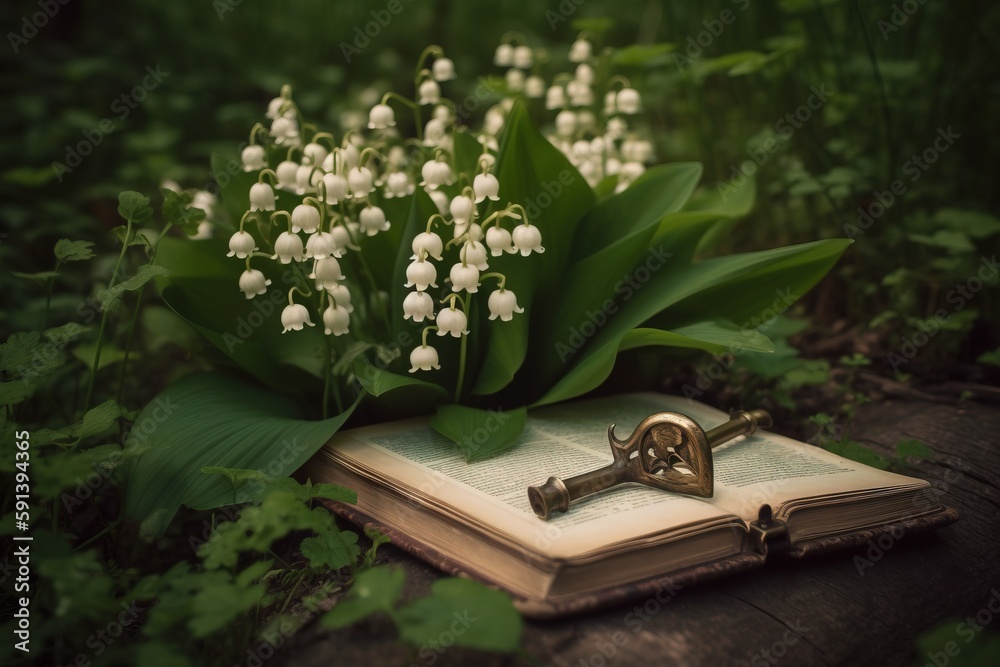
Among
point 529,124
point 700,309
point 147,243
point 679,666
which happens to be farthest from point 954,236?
point 147,243

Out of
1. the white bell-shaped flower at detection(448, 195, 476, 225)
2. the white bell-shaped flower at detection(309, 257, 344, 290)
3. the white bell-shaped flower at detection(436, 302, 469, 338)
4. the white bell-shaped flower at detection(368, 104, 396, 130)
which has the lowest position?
the white bell-shaped flower at detection(436, 302, 469, 338)

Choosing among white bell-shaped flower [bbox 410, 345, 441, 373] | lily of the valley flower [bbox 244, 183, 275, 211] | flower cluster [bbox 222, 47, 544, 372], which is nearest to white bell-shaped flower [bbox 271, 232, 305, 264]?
flower cluster [bbox 222, 47, 544, 372]

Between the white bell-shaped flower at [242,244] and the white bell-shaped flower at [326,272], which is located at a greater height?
the white bell-shaped flower at [242,244]

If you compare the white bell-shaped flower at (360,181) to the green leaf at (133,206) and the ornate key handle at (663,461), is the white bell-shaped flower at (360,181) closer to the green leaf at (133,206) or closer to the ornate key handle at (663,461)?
the green leaf at (133,206)

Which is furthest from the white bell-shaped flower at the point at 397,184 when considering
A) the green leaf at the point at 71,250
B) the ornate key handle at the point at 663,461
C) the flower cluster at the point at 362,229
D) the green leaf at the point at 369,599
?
the green leaf at the point at 369,599

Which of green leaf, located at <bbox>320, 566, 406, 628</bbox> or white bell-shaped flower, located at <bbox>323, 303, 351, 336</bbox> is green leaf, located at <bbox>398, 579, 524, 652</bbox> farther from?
white bell-shaped flower, located at <bbox>323, 303, 351, 336</bbox>

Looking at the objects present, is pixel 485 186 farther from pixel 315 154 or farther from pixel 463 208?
pixel 315 154
